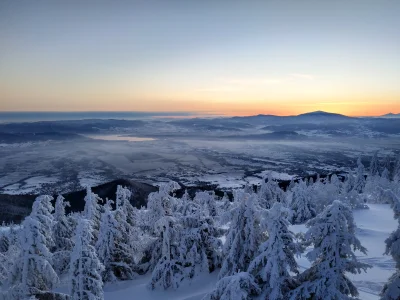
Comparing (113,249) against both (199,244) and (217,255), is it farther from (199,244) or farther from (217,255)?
(217,255)

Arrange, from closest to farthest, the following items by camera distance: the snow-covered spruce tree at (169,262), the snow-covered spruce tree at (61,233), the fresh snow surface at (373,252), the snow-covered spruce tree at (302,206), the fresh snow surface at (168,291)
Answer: the fresh snow surface at (373,252) → the fresh snow surface at (168,291) → the snow-covered spruce tree at (169,262) → the snow-covered spruce tree at (61,233) → the snow-covered spruce tree at (302,206)

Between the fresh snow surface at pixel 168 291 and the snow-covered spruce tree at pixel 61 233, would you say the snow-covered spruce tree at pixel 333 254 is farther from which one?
the snow-covered spruce tree at pixel 61 233

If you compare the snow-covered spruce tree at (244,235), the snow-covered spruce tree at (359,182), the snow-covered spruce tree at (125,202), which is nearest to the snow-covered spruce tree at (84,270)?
the snow-covered spruce tree at (244,235)

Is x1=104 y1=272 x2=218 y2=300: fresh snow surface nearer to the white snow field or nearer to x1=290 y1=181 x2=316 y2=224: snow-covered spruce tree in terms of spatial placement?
the white snow field

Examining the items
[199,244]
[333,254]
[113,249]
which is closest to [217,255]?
[199,244]

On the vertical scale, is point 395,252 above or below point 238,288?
above

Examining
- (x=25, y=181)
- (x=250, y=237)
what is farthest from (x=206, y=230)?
(x=25, y=181)
